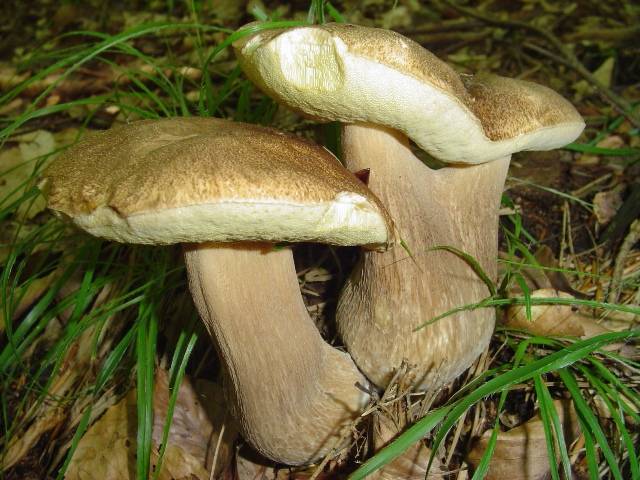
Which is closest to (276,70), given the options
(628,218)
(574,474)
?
(574,474)

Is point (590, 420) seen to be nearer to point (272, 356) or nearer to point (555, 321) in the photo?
point (555, 321)

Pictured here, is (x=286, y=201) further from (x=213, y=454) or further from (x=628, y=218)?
(x=628, y=218)

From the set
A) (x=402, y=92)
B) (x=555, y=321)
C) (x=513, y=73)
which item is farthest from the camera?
(x=513, y=73)

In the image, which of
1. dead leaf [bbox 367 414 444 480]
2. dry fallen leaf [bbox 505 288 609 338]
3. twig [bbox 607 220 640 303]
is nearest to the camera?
dead leaf [bbox 367 414 444 480]

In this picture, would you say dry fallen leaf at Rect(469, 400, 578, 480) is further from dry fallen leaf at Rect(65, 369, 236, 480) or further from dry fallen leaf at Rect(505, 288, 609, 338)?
dry fallen leaf at Rect(65, 369, 236, 480)

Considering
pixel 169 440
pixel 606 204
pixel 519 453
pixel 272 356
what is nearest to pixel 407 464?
pixel 519 453

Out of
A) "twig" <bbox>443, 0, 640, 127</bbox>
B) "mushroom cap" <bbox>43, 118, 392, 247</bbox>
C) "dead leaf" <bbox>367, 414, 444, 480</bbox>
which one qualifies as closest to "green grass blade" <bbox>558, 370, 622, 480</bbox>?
"dead leaf" <bbox>367, 414, 444, 480</bbox>

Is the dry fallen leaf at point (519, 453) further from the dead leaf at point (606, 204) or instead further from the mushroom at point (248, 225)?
the dead leaf at point (606, 204)
